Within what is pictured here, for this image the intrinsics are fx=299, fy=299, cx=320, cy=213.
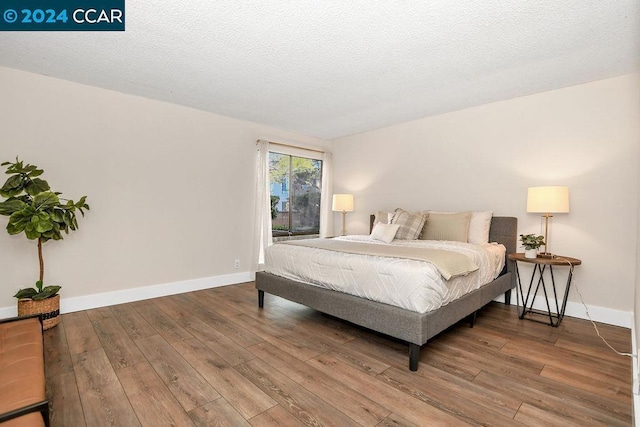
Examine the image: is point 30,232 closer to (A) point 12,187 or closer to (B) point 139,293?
(A) point 12,187

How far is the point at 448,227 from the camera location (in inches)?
145

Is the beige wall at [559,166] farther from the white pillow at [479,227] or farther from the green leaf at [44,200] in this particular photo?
the green leaf at [44,200]

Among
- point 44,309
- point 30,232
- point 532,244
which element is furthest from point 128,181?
point 532,244

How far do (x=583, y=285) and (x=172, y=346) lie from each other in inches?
160

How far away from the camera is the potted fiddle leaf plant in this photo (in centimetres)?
259

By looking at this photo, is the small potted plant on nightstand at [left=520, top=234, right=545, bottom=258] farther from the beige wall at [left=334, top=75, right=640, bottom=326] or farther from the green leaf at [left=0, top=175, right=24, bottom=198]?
the green leaf at [left=0, top=175, right=24, bottom=198]

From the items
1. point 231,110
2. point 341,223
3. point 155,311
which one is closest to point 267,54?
point 231,110

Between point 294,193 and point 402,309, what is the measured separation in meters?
3.60

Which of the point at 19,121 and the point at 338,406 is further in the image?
the point at 19,121

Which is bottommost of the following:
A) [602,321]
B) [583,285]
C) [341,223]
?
[602,321]

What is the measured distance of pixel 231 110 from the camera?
412cm

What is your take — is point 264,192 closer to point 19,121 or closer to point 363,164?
point 363,164

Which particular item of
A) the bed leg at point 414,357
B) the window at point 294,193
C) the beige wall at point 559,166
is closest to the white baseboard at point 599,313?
the beige wall at point 559,166

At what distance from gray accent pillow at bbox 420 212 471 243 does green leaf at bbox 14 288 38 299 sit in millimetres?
4185
